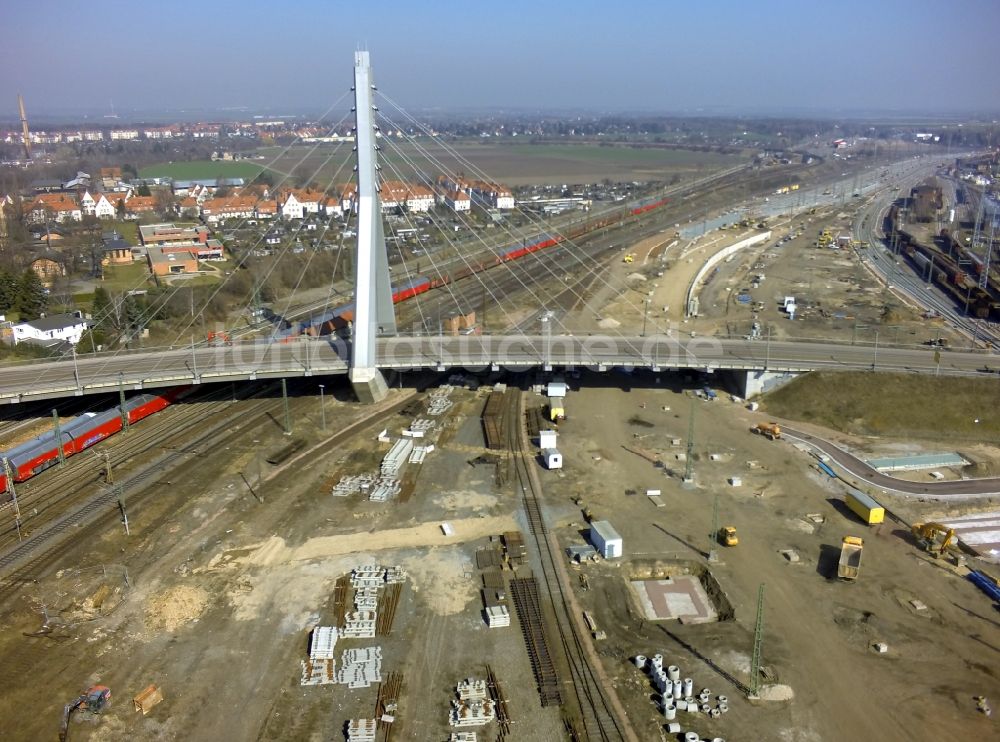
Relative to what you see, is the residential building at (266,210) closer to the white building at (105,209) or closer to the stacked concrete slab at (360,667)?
the white building at (105,209)

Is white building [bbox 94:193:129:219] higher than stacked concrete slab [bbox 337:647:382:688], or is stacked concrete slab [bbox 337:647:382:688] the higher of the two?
white building [bbox 94:193:129:219]

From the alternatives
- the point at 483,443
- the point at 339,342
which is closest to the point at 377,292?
the point at 339,342

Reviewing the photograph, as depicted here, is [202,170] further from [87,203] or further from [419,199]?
[419,199]

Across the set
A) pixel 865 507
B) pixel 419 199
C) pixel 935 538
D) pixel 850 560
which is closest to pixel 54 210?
pixel 419 199

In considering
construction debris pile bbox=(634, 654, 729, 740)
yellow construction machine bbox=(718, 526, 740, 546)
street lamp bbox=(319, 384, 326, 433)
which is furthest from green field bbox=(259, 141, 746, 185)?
construction debris pile bbox=(634, 654, 729, 740)

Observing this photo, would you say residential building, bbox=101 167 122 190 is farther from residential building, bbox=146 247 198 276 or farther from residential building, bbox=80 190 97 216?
residential building, bbox=146 247 198 276

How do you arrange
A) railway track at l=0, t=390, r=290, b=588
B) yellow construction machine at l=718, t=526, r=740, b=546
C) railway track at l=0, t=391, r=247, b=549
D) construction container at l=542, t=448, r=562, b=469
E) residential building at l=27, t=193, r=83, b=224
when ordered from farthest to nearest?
residential building at l=27, t=193, r=83, b=224, construction container at l=542, t=448, r=562, b=469, railway track at l=0, t=391, r=247, b=549, yellow construction machine at l=718, t=526, r=740, b=546, railway track at l=0, t=390, r=290, b=588

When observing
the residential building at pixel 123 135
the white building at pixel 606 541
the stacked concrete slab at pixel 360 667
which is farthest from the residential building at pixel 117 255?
the residential building at pixel 123 135
